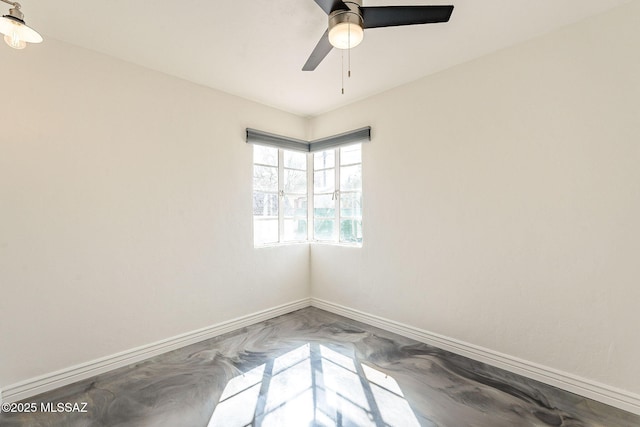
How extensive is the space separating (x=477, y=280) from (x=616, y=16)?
1.97 m

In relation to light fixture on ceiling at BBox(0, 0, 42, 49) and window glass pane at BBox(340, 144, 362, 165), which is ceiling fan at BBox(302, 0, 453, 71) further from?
window glass pane at BBox(340, 144, 362, 165)

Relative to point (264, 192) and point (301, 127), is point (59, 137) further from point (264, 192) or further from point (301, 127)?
point (301, 127)

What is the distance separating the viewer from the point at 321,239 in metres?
3.76

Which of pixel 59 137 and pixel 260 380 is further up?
pixel 59 137

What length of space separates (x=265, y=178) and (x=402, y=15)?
2333 mm

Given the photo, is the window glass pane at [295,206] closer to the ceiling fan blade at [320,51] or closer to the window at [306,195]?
the window at [306,195]

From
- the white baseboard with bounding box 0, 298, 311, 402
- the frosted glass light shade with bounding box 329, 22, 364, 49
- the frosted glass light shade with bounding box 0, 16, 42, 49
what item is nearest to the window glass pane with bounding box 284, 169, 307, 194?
the white baseboard with bounding box 0, 298, 311, 402

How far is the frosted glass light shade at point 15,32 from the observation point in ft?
4.15

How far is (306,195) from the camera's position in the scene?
12.5ft

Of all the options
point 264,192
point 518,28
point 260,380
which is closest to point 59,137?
point 264,192

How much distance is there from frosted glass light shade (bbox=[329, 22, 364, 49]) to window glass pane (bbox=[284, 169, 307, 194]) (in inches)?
85.8

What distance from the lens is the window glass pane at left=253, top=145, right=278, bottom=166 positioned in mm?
3332

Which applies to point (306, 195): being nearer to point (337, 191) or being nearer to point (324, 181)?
point (324, 181)

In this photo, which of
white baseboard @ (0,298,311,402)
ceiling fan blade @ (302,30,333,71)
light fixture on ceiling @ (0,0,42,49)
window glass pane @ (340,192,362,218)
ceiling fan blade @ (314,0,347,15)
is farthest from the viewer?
window glass pane @ (340,192,362,218)
